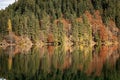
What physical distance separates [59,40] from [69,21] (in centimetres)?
1937

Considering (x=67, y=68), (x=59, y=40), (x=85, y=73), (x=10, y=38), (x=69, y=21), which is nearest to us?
(x=85, y=73)

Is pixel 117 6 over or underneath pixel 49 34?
over

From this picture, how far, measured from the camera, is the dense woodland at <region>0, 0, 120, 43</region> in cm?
12325

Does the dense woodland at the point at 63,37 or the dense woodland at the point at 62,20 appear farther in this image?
the dense woodland at the point at 62,20

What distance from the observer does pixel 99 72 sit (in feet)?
137

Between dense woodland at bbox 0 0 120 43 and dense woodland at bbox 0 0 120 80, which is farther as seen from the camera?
dense woodland at bbox 0 0 120 43

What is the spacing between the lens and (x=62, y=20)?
145 meters

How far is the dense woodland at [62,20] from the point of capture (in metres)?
123

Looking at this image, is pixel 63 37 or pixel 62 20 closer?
pixel 63 37

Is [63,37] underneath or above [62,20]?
underneath

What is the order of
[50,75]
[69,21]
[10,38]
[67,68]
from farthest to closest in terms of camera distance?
[69,21] < [10,38] < [67,68] < [50,75]

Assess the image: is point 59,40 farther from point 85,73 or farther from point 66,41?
point 85,73

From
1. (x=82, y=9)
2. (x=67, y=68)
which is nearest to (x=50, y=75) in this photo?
(x=67, y=68)

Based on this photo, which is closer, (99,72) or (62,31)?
(99,72)
